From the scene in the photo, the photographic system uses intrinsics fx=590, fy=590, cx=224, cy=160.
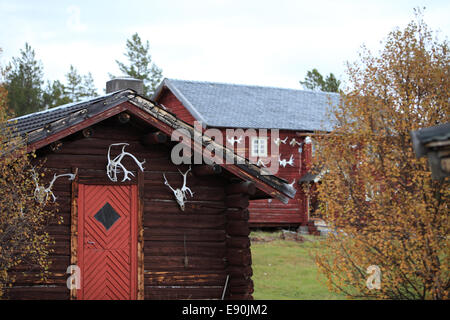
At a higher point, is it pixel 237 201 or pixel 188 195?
pixel 188 195

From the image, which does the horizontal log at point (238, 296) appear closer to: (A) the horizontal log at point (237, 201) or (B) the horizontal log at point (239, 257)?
(B) the horizontal log at point (239, 257)

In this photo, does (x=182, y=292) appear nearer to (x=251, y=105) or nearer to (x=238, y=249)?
(x=238, y=249)

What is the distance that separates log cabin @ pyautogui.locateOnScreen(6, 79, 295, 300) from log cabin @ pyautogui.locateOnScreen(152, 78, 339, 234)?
573 inches

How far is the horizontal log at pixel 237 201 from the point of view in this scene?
11594mm

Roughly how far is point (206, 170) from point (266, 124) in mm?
16626

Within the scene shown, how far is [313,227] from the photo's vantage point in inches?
1107

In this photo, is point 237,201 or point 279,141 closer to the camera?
point 237,201

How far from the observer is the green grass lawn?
1717 cm

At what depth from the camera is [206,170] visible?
11344 mm

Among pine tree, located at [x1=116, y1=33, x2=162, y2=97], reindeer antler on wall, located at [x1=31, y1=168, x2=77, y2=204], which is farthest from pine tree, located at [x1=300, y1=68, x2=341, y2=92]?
reindeer antler on wall, located at [x1=31, y1=168, x2=77, y2=204]

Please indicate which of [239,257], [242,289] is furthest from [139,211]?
[242,289]

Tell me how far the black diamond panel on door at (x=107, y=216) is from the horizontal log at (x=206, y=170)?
Result: 175 cm
